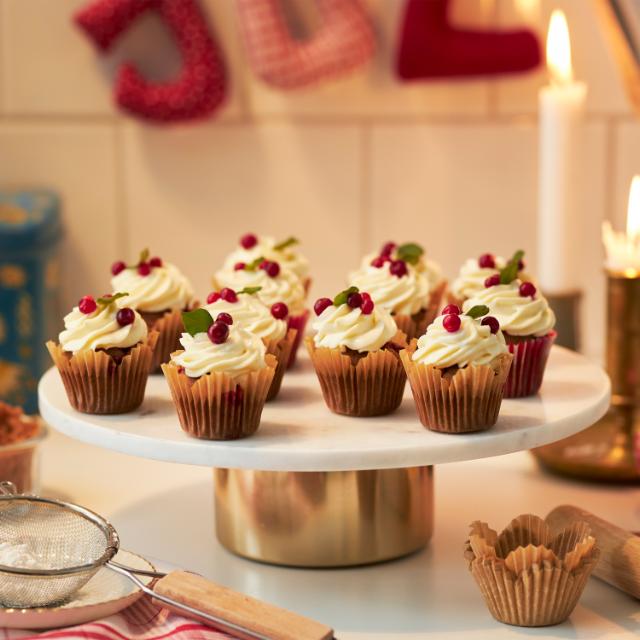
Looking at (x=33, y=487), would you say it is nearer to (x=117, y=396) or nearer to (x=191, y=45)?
(x=117, y=396)

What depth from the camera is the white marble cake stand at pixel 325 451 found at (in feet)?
3.74

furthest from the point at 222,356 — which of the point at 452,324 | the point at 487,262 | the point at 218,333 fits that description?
the point at 487,262

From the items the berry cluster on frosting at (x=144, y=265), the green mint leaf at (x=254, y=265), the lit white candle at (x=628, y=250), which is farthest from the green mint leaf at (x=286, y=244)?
the lit white candle at (x=628, y=250)

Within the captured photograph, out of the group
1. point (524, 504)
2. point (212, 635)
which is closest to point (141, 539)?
point (212, 635)

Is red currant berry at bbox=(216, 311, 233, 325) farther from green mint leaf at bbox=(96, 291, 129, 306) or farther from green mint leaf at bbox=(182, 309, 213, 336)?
green mint leaf at bbox=(96, 291, 129, 306)

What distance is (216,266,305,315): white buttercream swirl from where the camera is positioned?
1486mm

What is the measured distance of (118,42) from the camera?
2.22 m

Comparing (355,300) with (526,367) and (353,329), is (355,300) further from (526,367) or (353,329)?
(526,367)

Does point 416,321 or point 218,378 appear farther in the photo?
point 416,321

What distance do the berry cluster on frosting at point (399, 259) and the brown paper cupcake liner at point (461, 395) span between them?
28cm

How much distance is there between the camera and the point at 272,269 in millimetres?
1512

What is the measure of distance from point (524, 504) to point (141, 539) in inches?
19.3

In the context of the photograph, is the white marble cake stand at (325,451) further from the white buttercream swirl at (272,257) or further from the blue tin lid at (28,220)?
the blue tin lid at (28,220)

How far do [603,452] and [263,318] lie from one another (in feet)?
1.73
